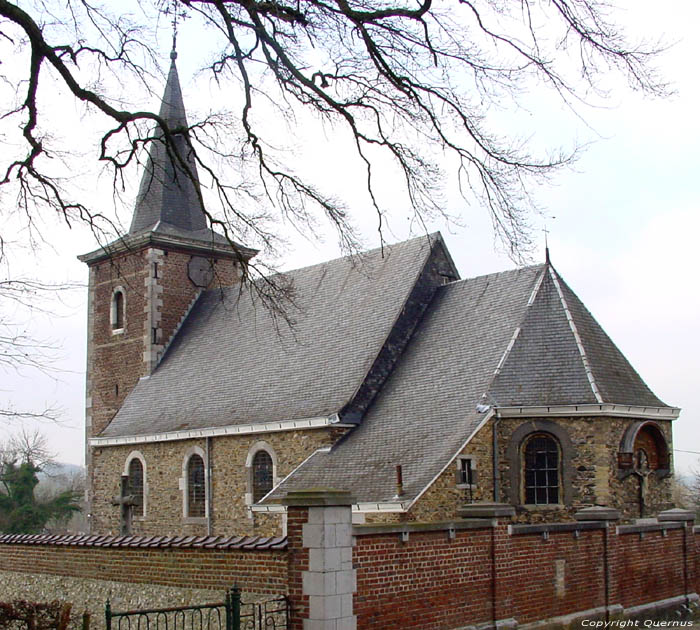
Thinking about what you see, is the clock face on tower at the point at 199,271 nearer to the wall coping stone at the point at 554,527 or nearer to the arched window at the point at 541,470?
the arched window at the point at 541,470

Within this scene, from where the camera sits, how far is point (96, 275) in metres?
31.5

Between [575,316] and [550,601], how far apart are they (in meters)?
8.21

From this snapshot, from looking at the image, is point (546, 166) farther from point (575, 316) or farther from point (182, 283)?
point (182, 283)

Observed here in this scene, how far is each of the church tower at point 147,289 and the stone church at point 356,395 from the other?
0.06 m

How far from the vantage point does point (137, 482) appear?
26203 millimetres

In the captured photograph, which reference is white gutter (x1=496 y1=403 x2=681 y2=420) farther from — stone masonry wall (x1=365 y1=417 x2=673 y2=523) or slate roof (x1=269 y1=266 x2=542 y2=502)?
slate roof (x1=269 y1=266 x2=542 y2=502)

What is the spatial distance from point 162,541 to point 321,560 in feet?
9.38

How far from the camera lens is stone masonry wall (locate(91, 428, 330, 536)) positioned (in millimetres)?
21234

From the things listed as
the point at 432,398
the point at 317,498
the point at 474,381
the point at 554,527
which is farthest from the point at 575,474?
the point at 317,498

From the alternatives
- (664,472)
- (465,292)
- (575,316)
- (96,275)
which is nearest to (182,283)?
(96,275)

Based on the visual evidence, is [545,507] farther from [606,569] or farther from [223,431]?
[223,431]

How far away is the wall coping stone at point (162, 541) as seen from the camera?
10633mm

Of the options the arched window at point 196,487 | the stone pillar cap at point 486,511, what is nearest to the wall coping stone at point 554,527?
the stone pillar cap at point 486,511

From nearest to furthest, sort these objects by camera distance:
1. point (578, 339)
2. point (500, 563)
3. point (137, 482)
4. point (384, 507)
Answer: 1. point (500, 563)
2. point (384, 507)
3. point (578, 339)
4. point (137, 482)
